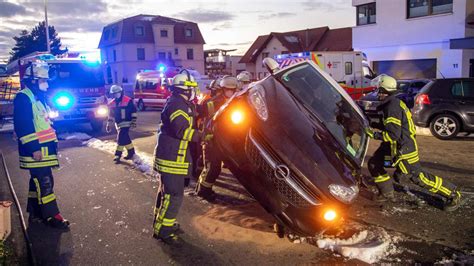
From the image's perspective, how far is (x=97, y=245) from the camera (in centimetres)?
449

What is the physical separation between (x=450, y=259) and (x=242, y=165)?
222 cm

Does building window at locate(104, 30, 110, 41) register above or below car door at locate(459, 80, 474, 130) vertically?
above

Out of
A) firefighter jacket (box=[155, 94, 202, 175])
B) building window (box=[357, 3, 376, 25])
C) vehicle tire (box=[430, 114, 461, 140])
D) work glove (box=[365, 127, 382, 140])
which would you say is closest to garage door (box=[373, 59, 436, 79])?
building window (box=[357, 3, 376, 25])

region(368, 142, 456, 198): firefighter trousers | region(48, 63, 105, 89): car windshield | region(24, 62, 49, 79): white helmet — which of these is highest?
region(48, 63, 105, 89): car windshield

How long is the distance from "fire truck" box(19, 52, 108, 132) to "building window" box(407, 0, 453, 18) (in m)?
18.8

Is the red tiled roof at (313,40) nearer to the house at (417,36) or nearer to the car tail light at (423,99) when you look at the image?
the house at (417,36)

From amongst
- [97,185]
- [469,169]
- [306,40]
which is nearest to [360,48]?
[306,40]

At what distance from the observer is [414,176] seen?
17.1ft

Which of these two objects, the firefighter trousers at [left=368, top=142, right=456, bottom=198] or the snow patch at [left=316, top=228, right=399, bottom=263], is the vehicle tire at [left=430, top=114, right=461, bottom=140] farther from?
the snow patch at [left=316, top=228, right=399, bottom=263]

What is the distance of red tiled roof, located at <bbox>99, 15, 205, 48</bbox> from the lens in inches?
1971

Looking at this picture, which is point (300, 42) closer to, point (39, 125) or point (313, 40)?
point (313, 40)

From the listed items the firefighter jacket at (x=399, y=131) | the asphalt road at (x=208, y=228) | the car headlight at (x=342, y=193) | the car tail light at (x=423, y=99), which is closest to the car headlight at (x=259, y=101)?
the car headlight at (x=342, y=193)

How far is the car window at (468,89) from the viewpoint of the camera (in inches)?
404

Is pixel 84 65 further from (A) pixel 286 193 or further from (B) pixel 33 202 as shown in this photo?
(A) pixel 286 193
